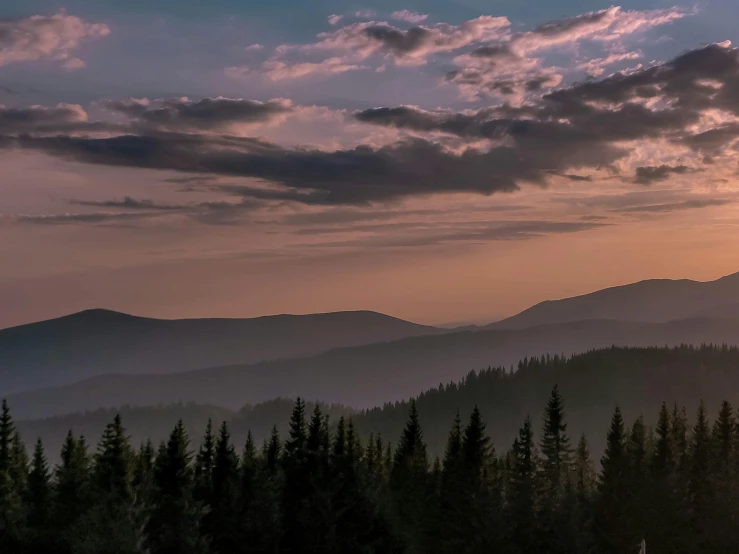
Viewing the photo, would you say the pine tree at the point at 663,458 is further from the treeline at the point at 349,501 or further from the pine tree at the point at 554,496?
the pine tree at the point at 554,496

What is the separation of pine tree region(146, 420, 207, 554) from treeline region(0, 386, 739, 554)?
0.31 feet

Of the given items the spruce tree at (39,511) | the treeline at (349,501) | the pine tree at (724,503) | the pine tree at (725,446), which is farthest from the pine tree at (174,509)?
the pine tree at (725,446)

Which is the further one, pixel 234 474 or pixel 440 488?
pixel 440 488

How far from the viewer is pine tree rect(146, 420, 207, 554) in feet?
211

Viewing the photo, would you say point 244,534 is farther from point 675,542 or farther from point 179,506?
point 675,542

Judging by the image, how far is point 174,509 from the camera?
66.1 m

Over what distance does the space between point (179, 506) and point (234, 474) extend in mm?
12839

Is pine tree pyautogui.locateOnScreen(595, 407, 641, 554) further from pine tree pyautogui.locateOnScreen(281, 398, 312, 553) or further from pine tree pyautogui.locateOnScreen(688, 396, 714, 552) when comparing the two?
pine tree pyautogui.locateOnScreen(281, 398, 312, 553)

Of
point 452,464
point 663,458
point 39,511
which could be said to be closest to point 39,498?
point 39,511

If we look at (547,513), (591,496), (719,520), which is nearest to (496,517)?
(547,513)

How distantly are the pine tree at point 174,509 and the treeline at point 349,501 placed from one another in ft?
0.31

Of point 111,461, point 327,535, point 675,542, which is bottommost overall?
point 675,542

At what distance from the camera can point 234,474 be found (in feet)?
256

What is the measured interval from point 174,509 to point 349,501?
12906 millimetres
